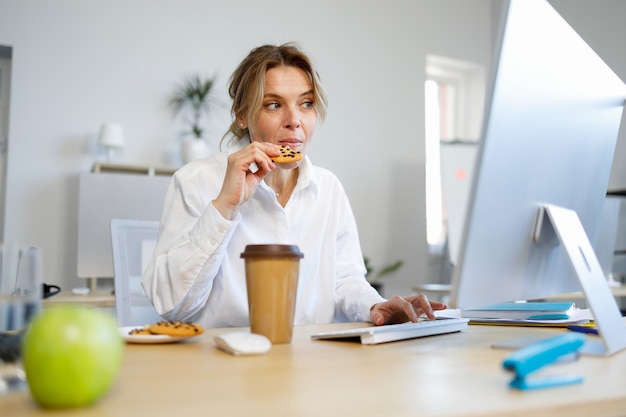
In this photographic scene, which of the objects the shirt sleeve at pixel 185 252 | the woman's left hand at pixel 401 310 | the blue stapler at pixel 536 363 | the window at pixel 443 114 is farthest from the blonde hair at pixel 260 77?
the window at pixel 443 114

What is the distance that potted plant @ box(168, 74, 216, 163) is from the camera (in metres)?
4.74

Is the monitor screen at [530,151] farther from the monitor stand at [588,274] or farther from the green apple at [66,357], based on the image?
the green apple at [66,357]

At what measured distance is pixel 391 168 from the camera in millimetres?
A: 5590

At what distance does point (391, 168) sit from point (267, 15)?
1739mm

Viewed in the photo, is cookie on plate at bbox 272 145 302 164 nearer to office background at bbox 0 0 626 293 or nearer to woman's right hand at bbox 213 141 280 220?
woman's right hand at bbox 213 141 280 220

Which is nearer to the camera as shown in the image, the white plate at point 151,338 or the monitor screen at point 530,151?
the monitor screen at point 530,151

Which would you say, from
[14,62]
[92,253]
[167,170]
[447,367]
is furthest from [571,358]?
[14,62]

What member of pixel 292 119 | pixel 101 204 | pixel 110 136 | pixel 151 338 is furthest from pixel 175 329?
pixel 110 136

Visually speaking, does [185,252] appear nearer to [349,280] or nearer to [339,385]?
[349,280]

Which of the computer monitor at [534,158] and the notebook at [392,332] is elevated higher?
the computer monitor at [534,158]

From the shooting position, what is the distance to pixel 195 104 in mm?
4809

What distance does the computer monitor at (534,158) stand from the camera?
80 cm

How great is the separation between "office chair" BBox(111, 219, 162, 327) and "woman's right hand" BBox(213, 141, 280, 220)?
658 millimetres

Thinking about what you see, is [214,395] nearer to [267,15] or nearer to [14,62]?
[14,62]
